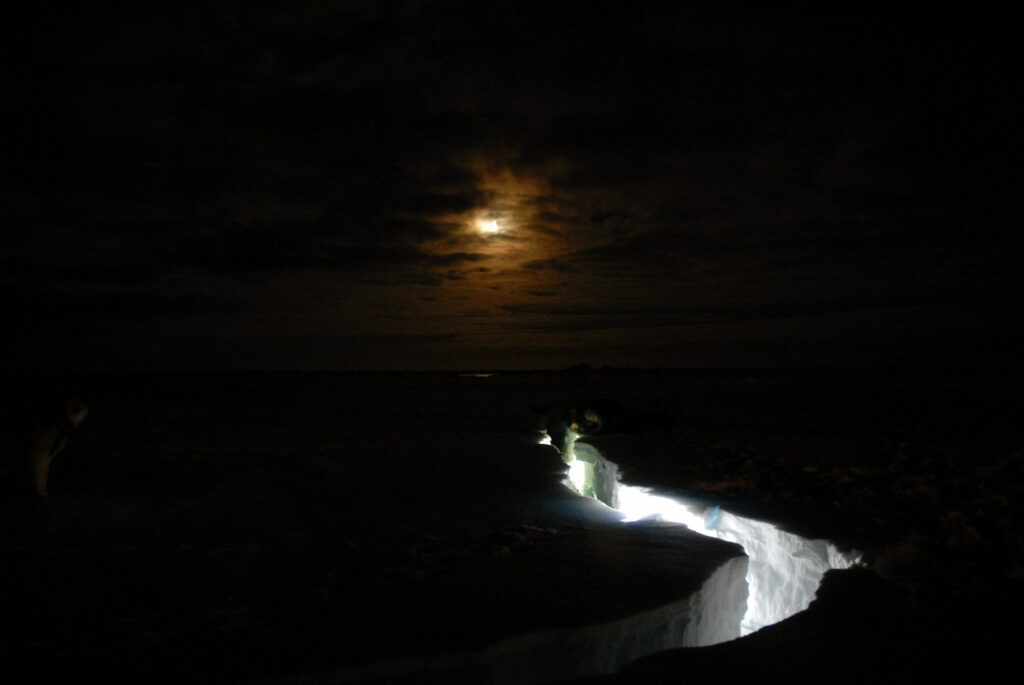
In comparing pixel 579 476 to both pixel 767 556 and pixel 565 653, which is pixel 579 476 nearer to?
pixel 767 556

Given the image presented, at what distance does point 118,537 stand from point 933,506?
9259 mm

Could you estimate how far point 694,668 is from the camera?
10.5 feet

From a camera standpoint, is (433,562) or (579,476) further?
(579,476)

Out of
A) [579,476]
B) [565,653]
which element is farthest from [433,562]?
[579,476]

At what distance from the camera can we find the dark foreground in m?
3.37

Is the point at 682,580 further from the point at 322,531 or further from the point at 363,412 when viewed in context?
the point at 363,412

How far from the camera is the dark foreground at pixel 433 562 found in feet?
11.1

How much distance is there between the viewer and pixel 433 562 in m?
5.07

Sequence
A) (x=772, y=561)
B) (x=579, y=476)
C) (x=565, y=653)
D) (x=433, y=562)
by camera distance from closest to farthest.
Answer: (x=565, y=653) < (x=433, y=562) < (x=772, y=561) < (x=579, y=476)

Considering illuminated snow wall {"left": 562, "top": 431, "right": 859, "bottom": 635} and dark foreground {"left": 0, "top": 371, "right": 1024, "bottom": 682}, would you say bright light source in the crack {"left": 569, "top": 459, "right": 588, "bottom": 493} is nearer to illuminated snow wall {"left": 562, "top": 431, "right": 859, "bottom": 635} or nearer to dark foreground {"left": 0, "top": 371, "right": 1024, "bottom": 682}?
dark foreground {"left": 0, "top": 371, "right": 1024, "bottom": 682}

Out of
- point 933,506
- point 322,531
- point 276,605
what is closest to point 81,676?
point 276,605

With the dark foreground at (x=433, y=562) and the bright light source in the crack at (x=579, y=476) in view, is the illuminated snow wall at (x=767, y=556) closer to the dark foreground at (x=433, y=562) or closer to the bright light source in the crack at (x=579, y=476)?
the dark foreground at (x=433, y=562)

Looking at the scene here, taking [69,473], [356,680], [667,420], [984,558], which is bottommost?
[356,680]

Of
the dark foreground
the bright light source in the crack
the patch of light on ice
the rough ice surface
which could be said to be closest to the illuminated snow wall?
the patch of light on ice
